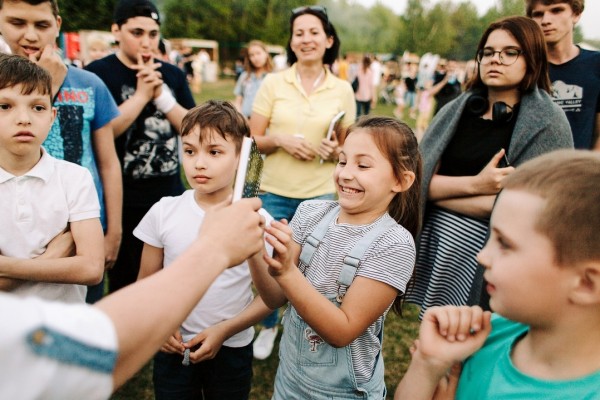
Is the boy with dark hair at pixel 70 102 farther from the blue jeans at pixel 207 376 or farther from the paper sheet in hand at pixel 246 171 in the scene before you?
the paper sheet in hand at pixel 246 171

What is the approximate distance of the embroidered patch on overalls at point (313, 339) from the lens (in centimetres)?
166

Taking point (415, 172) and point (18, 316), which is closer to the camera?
point (18, 316)

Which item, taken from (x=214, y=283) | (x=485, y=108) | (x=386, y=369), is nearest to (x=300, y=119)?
(x=485, y=108)

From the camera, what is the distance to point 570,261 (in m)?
1.00

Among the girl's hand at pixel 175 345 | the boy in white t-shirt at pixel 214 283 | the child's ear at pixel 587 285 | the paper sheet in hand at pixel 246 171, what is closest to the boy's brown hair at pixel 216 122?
the boy in white t-shirt at pixel 214 283

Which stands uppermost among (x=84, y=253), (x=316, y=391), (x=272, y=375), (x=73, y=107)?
(x=73, y=107)

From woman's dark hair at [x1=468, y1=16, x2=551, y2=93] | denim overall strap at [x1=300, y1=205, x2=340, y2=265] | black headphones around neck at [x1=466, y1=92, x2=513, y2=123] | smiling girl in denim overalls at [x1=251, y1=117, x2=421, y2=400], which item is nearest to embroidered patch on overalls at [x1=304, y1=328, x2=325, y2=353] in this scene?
smiling girl in denim overalls at [x1=251, y1=117, x2=421, y2=400]

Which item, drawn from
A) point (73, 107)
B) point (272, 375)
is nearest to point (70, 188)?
point (73, 107)

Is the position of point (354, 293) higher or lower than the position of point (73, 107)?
lower

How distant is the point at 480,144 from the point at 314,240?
1.21 metres

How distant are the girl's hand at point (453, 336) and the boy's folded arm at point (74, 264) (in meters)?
1.34

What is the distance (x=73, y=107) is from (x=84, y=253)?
2.68ft

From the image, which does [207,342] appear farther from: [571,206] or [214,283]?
[571,206]

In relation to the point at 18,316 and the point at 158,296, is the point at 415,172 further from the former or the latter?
the point at 18,316
